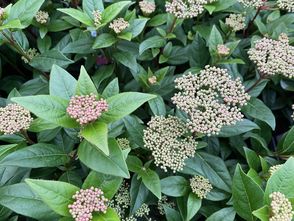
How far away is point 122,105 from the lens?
181cm

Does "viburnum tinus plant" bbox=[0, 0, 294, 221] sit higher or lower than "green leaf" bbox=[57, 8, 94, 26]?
lower

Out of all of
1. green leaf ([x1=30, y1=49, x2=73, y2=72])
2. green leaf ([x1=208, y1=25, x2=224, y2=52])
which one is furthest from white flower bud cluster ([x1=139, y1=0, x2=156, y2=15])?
green leaf ([x1=30, y1=49, x2=73, y2=72])

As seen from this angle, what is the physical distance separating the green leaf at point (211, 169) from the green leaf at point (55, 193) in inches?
30.0

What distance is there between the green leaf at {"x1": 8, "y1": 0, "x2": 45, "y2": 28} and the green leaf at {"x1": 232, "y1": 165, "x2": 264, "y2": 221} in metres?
1.49

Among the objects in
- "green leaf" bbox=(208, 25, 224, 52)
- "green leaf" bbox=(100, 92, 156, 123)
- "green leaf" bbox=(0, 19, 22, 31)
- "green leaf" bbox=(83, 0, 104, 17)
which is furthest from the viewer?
"green leaf" bbox=(208, 25, 224, 52)

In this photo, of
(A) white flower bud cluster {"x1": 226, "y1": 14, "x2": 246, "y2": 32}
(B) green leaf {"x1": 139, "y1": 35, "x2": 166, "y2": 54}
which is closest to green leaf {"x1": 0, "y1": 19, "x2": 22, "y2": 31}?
(B) green leaf {"x1": 139, "y1": 35, "x2": 166, "y2": 54}

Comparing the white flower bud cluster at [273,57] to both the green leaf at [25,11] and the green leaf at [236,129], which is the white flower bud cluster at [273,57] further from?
the green leaf at [25,11]

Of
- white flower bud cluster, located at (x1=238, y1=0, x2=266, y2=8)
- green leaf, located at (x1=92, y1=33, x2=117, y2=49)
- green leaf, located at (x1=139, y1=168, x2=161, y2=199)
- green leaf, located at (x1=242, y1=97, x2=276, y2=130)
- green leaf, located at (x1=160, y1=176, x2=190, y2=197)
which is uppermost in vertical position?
green leaf, located at (x1=92, y1=33, x2=117, y2=49)

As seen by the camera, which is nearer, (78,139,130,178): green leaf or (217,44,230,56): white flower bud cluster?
(78,139,130,178): green leaf

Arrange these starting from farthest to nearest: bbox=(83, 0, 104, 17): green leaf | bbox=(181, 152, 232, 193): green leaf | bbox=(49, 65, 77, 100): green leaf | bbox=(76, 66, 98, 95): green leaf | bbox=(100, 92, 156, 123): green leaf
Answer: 1. bbox=(83, 0, 104, 17): green leaf
2. bbox=(181, 152, 232, 193): green leaf
3. bbox=(49, 65, 77, 100): green leaf
4. bbox=(76, 66, 98, 95): green leaf
5. bbox=(100, 92, 156, 123): green leaf

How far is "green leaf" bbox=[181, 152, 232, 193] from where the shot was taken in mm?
2371

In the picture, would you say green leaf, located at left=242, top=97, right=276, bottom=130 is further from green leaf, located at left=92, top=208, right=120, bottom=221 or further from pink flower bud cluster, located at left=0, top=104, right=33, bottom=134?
pink flower bud cluster, located at left=0, top=104, right=33, bottom=134

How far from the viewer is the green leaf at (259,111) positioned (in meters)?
2.55

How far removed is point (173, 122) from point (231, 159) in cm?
67
